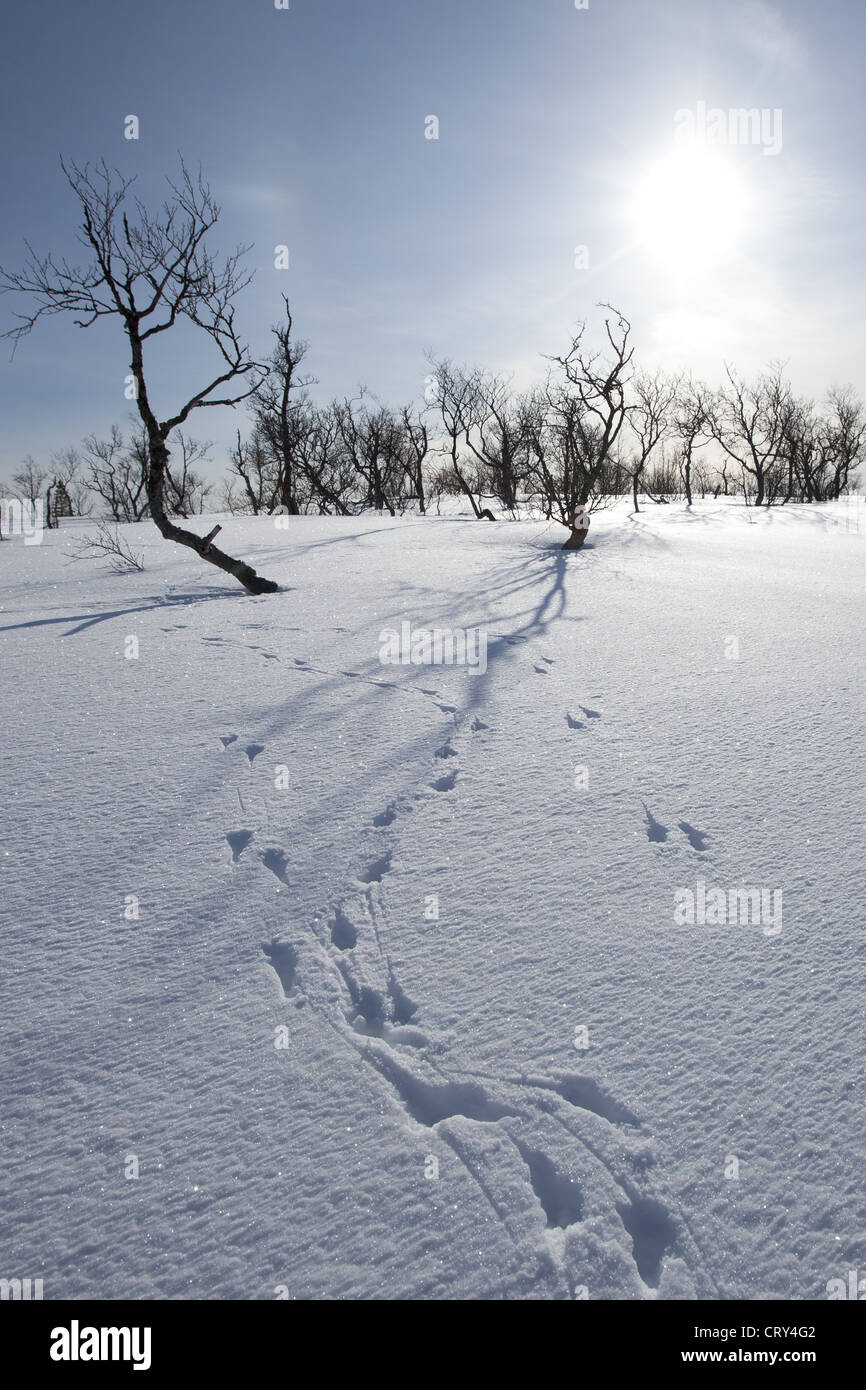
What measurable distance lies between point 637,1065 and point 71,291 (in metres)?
8.78

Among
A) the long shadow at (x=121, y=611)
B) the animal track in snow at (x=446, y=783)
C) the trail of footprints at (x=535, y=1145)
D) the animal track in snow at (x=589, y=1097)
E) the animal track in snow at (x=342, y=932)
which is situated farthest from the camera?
the long shadow at (x=121, y=611)

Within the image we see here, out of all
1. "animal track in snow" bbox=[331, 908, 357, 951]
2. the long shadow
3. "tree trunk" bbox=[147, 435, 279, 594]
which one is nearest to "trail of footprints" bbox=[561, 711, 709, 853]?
"animal track in snow" bbox=[331, 908, 357, 951]

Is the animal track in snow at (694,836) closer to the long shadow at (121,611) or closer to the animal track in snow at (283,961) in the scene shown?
the animal track in snow at (283,961)

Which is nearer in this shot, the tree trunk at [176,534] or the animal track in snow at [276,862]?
the animal track in snow at [276,862]

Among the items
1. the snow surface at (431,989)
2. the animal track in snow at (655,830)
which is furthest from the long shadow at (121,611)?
the animal track in snow at (655,830)

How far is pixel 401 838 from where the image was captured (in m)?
2.44

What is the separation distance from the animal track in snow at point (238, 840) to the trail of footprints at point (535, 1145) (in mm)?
554

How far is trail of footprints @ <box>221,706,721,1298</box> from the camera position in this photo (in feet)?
3.94

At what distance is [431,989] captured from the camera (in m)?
1.78

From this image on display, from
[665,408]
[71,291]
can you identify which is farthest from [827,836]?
[665,408]

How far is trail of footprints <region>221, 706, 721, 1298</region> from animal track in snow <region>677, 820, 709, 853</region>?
3.63 feet

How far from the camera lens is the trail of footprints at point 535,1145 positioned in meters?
1.20

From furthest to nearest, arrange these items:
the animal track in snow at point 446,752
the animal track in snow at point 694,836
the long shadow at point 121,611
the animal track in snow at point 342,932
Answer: the long shadow at point 121,611, the animal track in snow at point 446,752, the animal track in snow at point 694,836, the animal track in snow at point 342,932

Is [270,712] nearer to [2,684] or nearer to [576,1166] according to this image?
[2,684]
